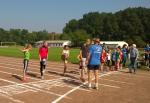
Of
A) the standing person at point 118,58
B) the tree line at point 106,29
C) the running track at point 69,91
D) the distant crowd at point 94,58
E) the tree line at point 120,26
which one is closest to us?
the running track at point 69,91

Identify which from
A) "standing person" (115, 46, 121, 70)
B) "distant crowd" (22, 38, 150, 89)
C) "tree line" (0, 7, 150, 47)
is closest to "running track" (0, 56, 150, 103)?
"distant crowd" (22, 38, 150, 89)

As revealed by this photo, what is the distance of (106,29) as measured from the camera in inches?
5236

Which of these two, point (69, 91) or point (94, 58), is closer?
point (69, 91)

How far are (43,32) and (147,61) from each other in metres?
153

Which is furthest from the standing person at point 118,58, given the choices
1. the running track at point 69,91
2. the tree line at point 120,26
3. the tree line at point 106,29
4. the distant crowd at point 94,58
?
the tree line at point 120,26

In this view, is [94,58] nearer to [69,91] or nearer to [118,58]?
[69,91]

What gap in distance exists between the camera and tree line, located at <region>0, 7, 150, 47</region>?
117 meters

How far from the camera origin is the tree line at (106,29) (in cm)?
11675

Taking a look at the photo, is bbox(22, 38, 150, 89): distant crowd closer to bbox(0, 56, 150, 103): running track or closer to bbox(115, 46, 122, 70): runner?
bbox(115, 46, 122, 70): runner

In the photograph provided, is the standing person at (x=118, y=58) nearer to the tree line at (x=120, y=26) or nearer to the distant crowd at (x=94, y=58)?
the distant crowd at (x=94, y=58)

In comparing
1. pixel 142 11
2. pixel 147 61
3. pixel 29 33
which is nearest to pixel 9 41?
pixel 29 33

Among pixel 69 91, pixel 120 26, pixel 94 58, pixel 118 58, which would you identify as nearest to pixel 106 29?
pixel 120 26

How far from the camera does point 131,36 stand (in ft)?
385

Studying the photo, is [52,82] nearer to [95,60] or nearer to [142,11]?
[95,60]
